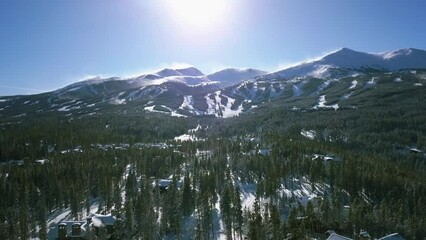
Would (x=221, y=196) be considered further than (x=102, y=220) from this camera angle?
Yes

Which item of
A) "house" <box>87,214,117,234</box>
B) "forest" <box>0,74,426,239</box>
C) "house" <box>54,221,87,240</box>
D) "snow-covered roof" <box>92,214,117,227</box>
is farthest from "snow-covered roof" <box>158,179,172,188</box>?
"house" <box>54,221,87,240</box>

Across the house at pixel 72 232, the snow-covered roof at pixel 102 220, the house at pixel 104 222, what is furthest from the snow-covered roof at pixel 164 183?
the house at pixel 72 232

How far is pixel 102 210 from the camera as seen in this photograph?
12688 cm

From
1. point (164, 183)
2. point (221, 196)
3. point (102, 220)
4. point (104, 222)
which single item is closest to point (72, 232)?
point (102, 220)

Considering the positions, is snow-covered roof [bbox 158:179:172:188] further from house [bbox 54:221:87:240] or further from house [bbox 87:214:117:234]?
house [bbox 54:221:87:240]

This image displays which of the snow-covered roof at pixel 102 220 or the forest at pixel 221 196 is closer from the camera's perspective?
the snow-covered roof at pixel 102 220

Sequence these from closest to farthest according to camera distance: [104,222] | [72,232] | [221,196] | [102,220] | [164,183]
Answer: [72,232] < [104,222] < [102,220] < [221,196] < [164,183]

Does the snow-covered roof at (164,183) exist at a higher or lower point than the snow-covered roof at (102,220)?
higher

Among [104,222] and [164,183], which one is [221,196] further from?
[104,222]

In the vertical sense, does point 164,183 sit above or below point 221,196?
above

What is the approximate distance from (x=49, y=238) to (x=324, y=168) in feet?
383

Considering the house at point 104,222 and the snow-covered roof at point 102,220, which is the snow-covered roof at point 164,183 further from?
the house at point 104,222

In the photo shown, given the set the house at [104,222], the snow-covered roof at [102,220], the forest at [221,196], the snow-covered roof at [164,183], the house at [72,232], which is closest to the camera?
the house at [72,232]

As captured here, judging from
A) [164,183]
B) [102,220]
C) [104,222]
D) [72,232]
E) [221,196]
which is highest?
[164,183]
